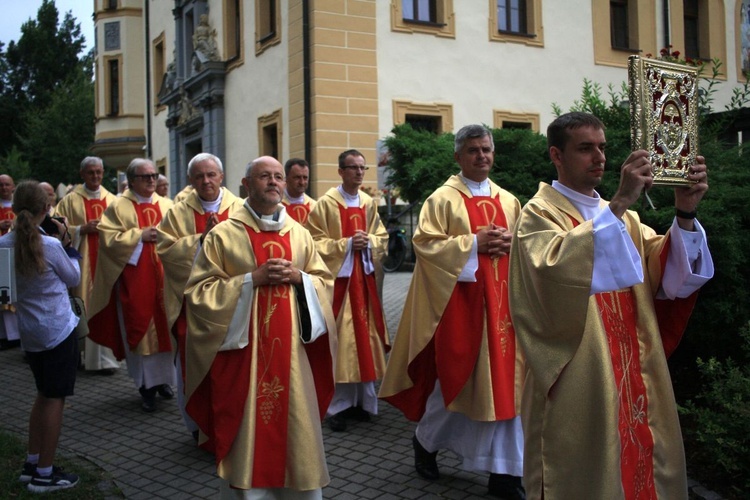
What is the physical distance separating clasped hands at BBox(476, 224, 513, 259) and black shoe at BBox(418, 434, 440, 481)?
126 centimetres

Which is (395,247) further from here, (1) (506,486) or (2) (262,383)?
(2) (262,383)

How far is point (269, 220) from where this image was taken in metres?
4.22

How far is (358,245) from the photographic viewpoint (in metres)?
6.43

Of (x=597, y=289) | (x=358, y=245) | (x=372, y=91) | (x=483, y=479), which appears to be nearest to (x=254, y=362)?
(x=483, y=479)

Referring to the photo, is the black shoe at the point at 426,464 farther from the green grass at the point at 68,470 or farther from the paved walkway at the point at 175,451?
the green grass at the point at 68,470

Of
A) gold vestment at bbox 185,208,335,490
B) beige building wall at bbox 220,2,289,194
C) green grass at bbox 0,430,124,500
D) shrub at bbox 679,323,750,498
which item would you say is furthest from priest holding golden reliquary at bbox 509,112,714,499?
beige building wall at bbox 220,2,289,194

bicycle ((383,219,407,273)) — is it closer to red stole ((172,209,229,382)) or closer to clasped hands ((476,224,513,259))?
red stole ((172,209,229,382))

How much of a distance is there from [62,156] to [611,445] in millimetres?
40788

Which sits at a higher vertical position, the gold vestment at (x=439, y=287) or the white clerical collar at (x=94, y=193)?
the white clerical collar at (x=94, y=193)

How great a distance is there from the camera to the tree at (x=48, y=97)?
130ft

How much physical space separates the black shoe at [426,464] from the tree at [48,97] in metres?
38.4

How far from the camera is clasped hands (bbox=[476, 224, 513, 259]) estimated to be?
15.2 ft

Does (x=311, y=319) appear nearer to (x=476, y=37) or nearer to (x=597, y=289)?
(x=597, y=289)

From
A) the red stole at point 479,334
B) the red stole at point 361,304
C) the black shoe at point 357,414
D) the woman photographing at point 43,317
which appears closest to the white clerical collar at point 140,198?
the red stole at point 361,304
